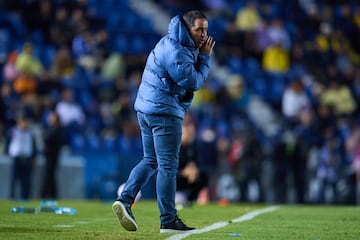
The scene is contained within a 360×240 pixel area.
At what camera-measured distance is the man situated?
9203mm

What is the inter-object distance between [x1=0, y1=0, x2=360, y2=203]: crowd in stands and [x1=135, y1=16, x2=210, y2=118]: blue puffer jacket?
11.0 meters

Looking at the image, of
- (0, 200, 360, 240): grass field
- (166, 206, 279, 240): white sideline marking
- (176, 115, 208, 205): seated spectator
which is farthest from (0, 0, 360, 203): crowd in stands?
(0, 200, 360, 240): grass field

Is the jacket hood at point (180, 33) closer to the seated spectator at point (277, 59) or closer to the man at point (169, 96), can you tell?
the man at point (169, 96)

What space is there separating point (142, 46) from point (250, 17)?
314 cm

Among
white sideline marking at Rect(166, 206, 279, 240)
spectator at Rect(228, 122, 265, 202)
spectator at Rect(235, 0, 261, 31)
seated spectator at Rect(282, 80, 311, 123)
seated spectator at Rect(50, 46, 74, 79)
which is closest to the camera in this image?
white sideline marking at Rect(166, 206, 279, 240)

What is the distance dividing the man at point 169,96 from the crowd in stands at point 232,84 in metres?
11.0

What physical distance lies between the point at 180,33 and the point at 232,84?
1534 cm

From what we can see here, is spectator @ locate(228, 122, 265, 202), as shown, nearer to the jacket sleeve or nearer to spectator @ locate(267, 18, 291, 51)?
spectator @ locate(267, 18, 291, 51)

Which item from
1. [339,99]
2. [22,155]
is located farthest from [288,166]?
[22,155]

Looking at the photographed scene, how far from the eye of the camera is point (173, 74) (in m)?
9.17

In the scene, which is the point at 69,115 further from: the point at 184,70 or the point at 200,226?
the point at 184,70

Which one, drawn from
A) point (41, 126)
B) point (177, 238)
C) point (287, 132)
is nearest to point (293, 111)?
point (287, 132)

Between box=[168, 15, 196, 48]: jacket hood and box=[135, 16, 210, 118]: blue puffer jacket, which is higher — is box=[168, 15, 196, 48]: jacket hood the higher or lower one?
the higher one

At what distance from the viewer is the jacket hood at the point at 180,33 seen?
9.25 metres
